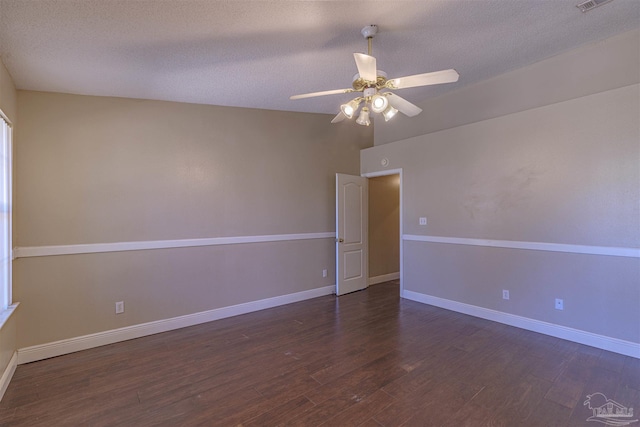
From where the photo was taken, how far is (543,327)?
10.4 ft

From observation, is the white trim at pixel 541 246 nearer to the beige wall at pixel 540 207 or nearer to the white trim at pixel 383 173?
the beige wall at pixel 540 207

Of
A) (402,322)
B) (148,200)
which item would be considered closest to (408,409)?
(402,322)

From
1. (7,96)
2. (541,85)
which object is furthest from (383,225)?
(7,96)

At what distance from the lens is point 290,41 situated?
96.5 inches

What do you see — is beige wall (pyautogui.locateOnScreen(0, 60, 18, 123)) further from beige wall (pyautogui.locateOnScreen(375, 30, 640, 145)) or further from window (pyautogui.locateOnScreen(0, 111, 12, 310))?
beige wall (pyautogui.locateOnScreen(375, 30, 640, 145))

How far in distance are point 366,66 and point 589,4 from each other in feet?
6.33

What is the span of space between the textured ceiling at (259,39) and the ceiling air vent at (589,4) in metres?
0.05

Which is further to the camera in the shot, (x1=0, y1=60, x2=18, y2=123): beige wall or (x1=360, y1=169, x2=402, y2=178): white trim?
(x1=360, y1=169, x2=402, y2=178): white trim

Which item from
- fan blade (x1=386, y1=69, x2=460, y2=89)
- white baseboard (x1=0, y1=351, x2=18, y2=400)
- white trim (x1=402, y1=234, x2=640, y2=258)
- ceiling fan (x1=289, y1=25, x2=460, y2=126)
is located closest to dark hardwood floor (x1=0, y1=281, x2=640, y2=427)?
white baseboard (x1=0, y1=351, x2=18, y2=400)

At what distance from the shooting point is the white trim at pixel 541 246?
2.71 meters

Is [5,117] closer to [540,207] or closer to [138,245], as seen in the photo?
[138,245]

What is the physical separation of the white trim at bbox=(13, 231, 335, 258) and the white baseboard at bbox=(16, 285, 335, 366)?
0.87m

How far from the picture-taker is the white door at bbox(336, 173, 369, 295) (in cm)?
468

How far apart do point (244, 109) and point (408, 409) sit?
3808mm
